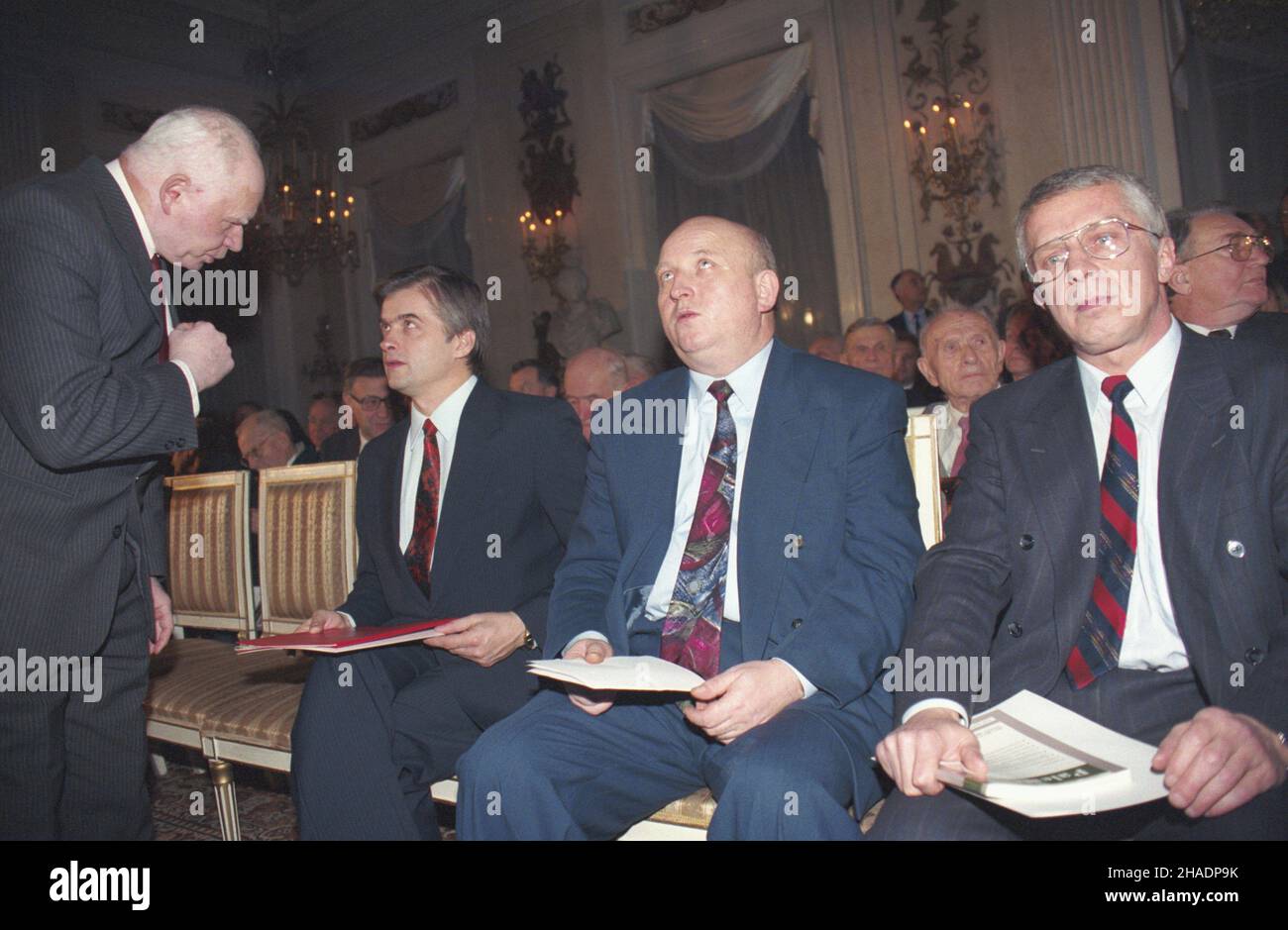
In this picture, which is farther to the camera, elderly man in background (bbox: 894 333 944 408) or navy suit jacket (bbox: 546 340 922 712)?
elderly man in background (bbox: 894 333 944 408)

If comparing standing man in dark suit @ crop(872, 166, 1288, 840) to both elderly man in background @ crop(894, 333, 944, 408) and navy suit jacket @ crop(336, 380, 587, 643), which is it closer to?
navy suit jacket @ crop(336, 380, 587, 643)

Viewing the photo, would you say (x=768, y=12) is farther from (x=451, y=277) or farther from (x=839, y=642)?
(x=839, y=642)

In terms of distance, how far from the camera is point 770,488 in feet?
6.38

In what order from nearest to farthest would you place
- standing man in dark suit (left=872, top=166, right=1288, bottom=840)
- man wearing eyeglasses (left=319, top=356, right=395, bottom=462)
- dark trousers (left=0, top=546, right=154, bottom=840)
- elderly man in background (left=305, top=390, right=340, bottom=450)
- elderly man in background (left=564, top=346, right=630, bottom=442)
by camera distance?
standing man in dark suit (left=872, top=166, right=1288, bottom=840), dark trousers (left=0, top=546, right=154, bottom=840), elderly man in background (left=564, top=346, right=630, bottom=442), man wearing eyeglasses (left=319, top=356, right=395, bottom=462), elderly man in background (left=305, top=390, right=340, bottom=450)

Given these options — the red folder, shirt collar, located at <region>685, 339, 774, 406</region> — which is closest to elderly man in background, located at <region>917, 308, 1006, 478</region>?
shirt collar, located at <region>685, 339, 774, 406</region>

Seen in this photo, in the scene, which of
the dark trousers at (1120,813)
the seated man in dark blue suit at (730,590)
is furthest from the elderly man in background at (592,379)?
the dark trousers at (1120,813)

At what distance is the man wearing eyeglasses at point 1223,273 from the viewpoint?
2.67 metres

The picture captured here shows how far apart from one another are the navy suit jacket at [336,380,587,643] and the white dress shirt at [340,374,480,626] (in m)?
0.02

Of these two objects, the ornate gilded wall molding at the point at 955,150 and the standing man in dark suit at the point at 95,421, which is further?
the ornate gilded wall molding at the point at 955,150

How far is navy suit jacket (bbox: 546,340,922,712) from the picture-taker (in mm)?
1811

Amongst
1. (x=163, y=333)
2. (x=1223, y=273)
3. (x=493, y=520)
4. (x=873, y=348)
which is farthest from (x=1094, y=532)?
(x=873, y=348)

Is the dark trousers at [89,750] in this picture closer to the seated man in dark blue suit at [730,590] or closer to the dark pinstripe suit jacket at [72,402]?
the dark pinstripe suit jacket at [72,402]

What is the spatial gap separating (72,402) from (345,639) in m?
0.67

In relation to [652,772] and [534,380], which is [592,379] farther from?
[652,772]
